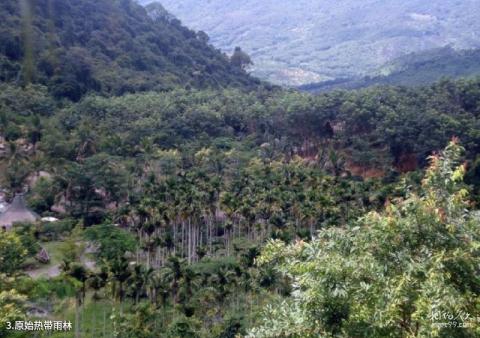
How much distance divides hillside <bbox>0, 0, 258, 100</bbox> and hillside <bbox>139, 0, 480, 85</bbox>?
92.7 feet

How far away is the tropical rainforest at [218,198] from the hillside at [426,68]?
22.0m

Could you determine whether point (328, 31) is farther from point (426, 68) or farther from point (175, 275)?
point (175, 275)

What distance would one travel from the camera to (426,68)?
269ft

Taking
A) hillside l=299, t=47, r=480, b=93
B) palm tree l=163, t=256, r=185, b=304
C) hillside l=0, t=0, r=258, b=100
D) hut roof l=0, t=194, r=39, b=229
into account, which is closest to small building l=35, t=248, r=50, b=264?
hut roof l=0, t=194, r=39, b=229

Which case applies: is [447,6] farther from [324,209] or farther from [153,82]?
[324,209]

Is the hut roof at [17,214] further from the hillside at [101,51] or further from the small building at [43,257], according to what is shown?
the hillside at [101,51]

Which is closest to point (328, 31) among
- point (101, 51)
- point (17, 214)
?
point (101, 51)

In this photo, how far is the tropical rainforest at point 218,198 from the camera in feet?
17.3

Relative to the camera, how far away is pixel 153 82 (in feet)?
214

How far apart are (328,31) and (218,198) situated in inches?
4276

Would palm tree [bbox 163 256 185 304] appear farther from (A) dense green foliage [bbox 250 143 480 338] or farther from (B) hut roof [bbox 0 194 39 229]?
(A) dense green foliage [bbox 250 143 480 338]

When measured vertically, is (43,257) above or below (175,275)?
below

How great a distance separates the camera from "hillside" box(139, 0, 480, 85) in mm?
113562

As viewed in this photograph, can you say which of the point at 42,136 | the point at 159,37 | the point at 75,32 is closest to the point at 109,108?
the point at 42,136
